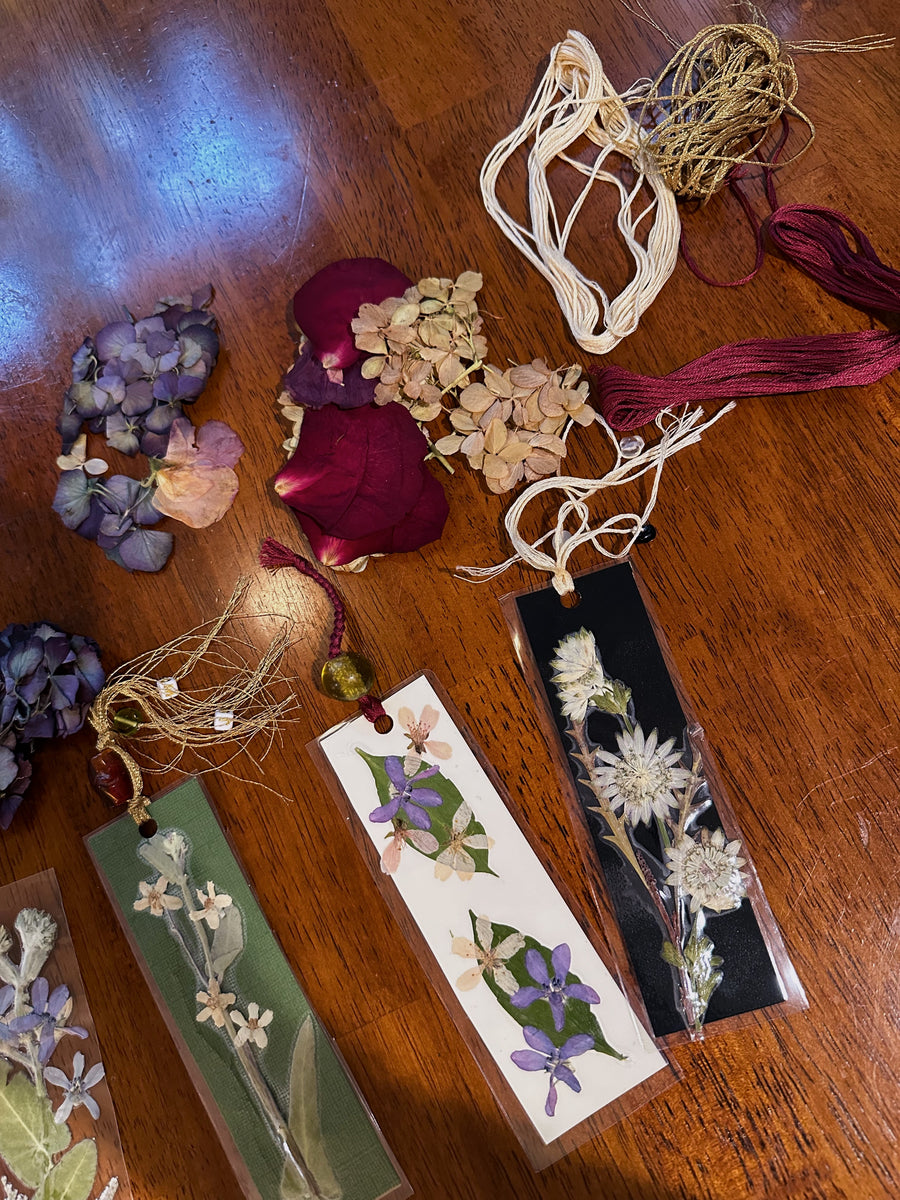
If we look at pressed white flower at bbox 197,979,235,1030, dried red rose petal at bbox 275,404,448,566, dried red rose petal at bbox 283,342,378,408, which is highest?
dried red rose petal at bbox 283,342,378,408

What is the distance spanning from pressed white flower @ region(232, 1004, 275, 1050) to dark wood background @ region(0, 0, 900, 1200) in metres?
0.06

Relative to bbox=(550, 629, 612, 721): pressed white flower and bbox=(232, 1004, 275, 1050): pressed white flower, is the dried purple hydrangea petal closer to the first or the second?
bbox=(550, 629, 612, 721): pressed white flower

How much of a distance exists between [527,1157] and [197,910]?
0.37 metres

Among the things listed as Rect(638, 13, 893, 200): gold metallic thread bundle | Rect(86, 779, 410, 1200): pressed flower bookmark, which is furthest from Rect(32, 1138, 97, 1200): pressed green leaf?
Rect(638, 13, 893, 200): gold metallic thread bundle

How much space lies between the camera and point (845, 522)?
81 centimetres

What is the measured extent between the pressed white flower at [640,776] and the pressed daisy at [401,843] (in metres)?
0.16

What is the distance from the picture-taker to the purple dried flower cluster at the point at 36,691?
776mm

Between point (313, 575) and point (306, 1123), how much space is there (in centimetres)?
50

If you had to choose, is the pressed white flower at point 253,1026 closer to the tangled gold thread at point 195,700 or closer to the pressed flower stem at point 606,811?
the tangled gold thread at point 195,700

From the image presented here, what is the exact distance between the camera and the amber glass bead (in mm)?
799

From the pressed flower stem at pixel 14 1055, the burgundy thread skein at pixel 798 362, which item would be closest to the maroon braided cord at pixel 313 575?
the burgundy thread skein at pixel 798 362

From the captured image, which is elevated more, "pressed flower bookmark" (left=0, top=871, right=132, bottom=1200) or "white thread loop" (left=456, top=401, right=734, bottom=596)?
"white thread loop" (left=456, top=401, right=734, bottom=596)

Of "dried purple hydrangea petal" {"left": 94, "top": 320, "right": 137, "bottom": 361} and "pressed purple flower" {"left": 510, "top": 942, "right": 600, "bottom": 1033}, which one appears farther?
"dried purple hydrangea petal" {"left": 94, "top": 320, "right": 137, "bottom": 361}

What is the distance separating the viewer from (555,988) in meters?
0.77
